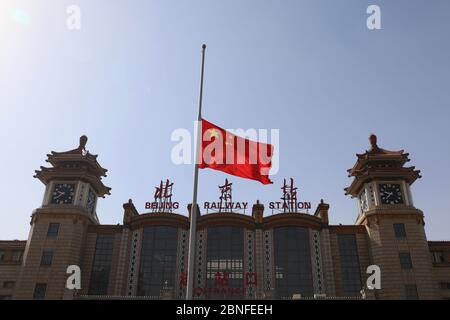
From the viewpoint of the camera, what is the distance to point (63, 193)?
178ft

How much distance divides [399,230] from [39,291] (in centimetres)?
4405

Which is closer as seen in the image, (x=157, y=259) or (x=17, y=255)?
(x=157, y=259)

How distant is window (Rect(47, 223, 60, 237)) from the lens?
51156mm

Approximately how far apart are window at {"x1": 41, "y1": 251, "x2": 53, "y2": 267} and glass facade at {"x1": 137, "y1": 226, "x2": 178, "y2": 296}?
11.0 meters

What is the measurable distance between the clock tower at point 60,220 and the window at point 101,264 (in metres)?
2.22

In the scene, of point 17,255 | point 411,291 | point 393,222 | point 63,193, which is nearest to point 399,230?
point 393,222

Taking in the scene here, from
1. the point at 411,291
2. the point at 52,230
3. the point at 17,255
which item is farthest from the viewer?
the point at 17,255

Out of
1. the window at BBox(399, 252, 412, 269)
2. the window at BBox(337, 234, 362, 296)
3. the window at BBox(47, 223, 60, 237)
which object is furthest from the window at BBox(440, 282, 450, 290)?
the window at BBox(47, 223, 60, 237)

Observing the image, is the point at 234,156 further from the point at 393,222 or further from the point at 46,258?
the point at 46,258

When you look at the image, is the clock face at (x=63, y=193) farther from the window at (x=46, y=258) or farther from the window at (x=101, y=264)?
the window at (x=46, y=258)

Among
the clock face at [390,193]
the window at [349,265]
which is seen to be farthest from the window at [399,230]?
the window at [349,265]
